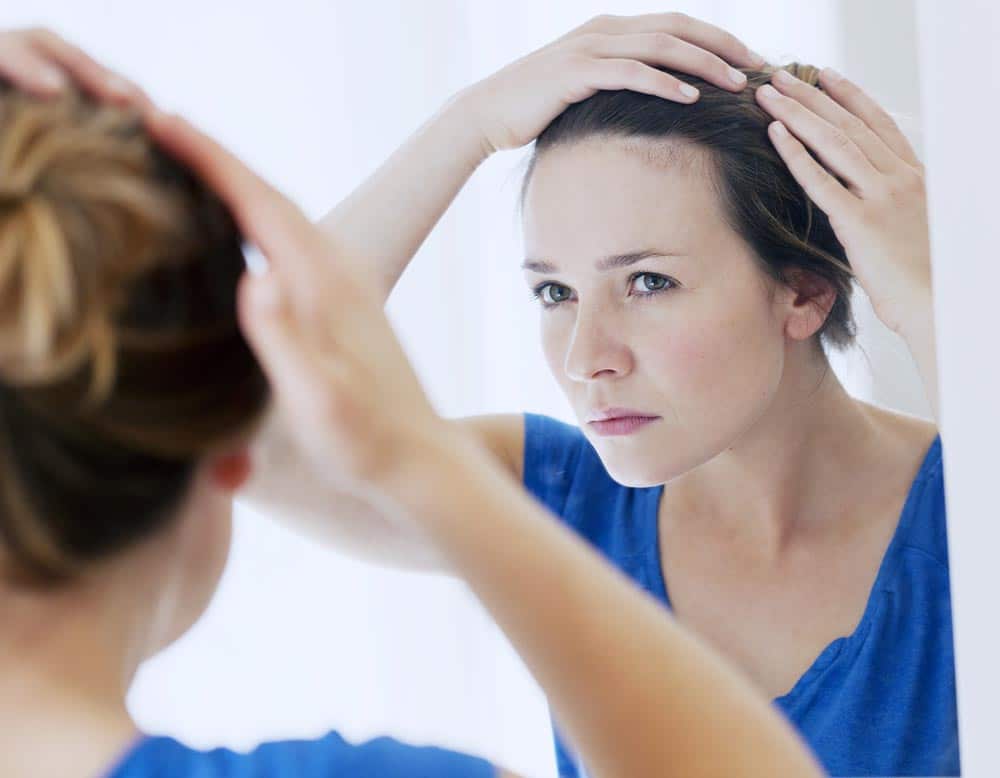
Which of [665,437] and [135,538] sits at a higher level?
[135,538]

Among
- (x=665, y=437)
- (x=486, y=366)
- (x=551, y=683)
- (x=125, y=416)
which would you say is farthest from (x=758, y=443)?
(x=125, y=416)

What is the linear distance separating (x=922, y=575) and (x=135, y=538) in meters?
0.51

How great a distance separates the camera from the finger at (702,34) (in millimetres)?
747

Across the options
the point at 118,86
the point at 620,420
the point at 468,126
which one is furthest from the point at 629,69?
the point at 118,86

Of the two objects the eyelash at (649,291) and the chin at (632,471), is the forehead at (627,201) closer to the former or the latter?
the eyelash at (649,291)

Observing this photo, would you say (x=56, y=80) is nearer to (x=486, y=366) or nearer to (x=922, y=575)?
(x=486, y=366)

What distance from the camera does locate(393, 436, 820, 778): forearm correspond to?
39cm

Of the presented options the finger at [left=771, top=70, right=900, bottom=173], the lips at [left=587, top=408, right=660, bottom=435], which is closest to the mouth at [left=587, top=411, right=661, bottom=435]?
the lips at [left=587, top=408, right=660, bottom=435]

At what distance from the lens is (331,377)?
0.33 meters

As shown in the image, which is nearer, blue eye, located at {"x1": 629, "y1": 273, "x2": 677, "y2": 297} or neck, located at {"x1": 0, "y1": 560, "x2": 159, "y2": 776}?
neck, located at {"x1": 0, "y1": 560, "x2": 159, "y2": 776}

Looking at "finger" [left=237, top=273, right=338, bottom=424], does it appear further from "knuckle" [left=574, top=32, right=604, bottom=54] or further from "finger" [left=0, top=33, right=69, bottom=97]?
"knuckle" [left=574, top=32, right=604, bottom=54]

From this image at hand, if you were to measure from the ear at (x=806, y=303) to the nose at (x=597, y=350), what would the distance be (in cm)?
12

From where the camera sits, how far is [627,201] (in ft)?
2.40

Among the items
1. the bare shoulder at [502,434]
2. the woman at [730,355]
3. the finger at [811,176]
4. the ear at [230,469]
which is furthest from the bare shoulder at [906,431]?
the ear at [230,469]
